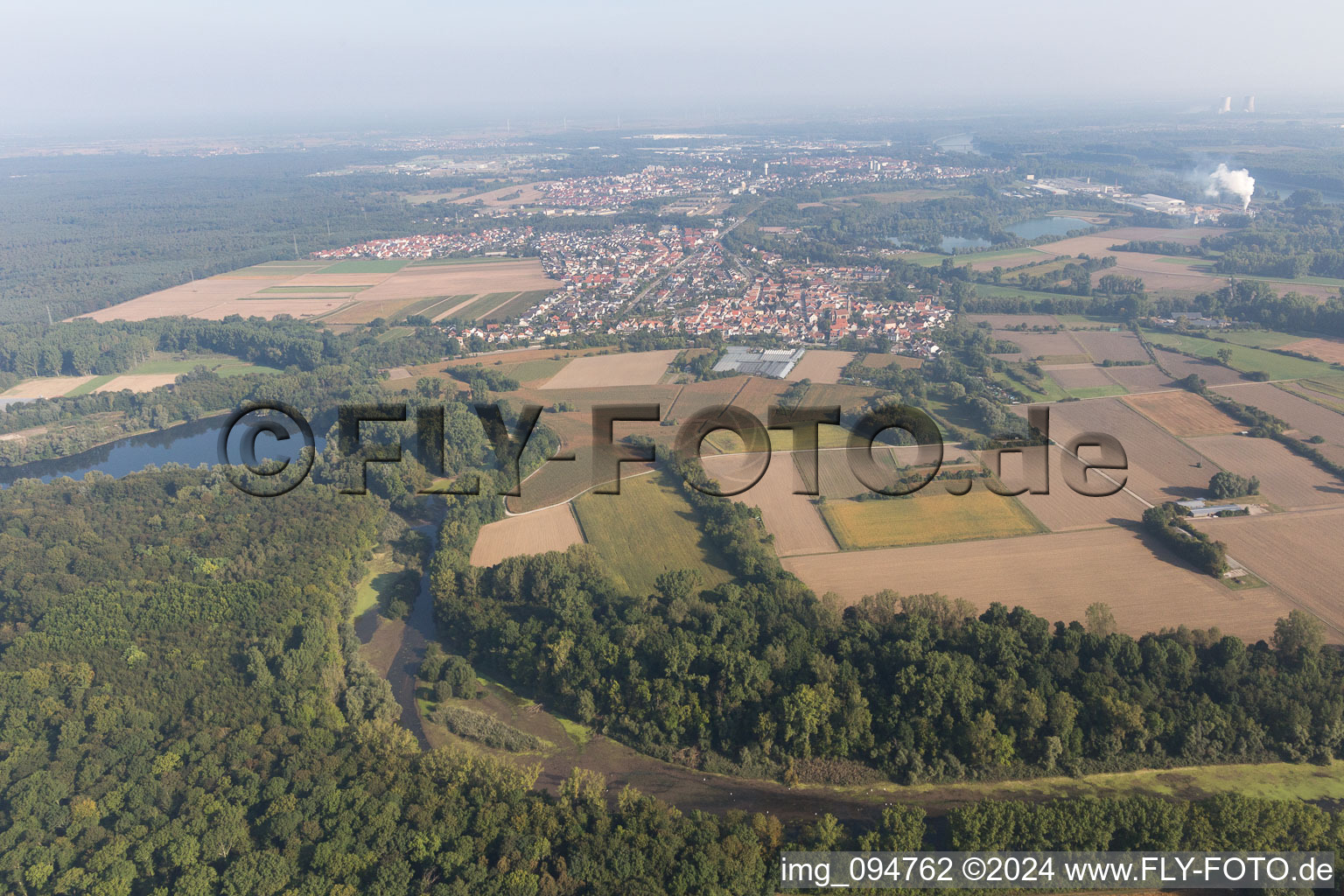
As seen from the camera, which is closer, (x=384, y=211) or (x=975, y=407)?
(x=975, y=407)

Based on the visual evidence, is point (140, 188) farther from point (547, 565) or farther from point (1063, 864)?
point (1063, 864)

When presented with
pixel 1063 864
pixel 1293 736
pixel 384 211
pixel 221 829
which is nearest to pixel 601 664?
pixel 221 829

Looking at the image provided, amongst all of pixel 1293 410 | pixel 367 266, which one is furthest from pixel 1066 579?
pixel 367 266

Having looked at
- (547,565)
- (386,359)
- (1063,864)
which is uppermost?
(386,359)

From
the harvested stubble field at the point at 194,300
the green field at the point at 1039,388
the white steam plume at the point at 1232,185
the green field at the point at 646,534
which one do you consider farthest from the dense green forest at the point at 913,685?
the white steam plume at the point at 1232,185

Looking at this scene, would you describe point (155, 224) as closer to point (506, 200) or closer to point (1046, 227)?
point (506, 200)
